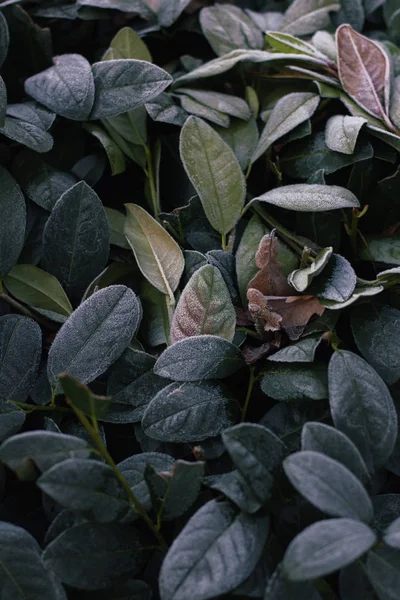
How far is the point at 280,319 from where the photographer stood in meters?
0.62

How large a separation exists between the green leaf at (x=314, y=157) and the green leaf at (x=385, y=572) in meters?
0.42

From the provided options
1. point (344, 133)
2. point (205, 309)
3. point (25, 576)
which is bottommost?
point (25, 576)

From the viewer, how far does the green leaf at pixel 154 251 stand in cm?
68

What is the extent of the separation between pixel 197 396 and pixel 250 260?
17 cm

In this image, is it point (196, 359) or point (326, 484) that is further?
point (196, 359)

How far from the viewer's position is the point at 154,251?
0.70 m

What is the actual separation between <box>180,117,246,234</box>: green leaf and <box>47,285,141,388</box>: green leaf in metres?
0.15

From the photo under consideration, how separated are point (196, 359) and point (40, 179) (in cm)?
31

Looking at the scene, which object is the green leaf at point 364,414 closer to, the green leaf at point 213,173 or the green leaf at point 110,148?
the green leaf at point 213,173

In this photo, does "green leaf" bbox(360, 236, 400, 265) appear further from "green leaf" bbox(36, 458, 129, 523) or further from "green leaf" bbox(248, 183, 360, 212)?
"green leaf" bbox(36, 458, 129, 523)

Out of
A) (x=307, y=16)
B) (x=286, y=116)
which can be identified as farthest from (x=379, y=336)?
(x=307, y=16)

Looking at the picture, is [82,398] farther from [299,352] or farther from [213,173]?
[213,173]

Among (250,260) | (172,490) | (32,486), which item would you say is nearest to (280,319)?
(250,260)

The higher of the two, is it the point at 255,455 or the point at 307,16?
the point at 307,16
